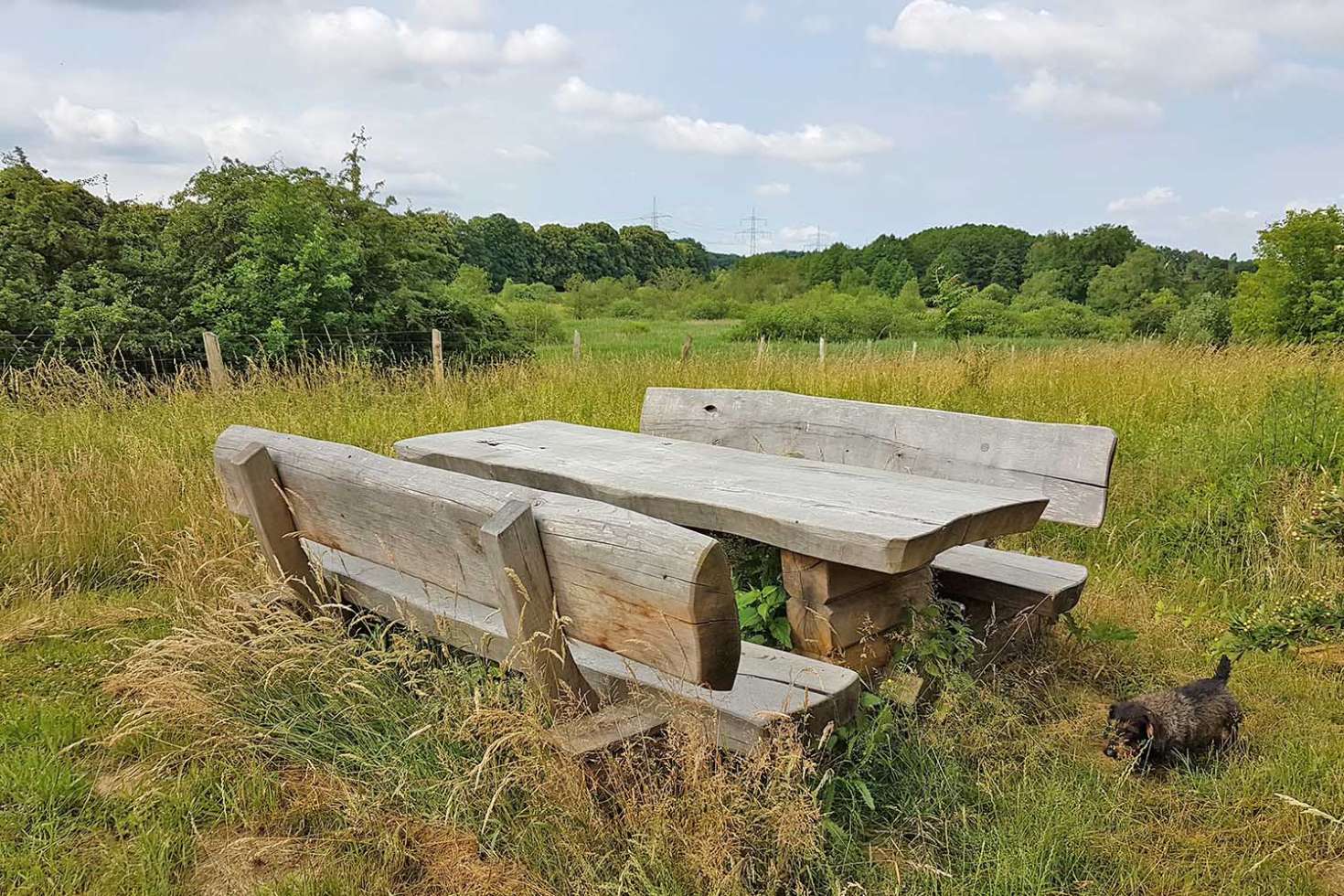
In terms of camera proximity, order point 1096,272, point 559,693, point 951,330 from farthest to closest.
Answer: point 1096,272 → point 951,330 → point 559,693

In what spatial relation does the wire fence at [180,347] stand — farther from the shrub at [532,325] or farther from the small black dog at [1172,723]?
the small black dog at [1172,723]

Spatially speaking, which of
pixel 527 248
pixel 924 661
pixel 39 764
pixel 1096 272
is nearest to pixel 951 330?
pixel 924 661

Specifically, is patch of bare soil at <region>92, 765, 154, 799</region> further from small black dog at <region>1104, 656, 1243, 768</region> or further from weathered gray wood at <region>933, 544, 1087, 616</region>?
small black dog at <region>1104, 656, 1243, 768</region>

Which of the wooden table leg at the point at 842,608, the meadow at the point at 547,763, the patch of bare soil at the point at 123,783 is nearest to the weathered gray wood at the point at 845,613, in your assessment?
the wooden table leg at the point at 842,608

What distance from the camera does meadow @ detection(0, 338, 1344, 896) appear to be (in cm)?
192

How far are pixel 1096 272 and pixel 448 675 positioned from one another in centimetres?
6656

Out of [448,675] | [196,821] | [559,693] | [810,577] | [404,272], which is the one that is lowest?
[196,821]

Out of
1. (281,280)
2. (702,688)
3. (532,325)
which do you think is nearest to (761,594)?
(702,688)

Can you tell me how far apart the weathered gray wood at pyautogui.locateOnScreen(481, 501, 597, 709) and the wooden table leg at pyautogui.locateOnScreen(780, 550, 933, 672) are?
2.46 feet

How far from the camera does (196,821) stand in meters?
2.30

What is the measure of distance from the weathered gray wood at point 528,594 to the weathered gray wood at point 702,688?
0.57 feet

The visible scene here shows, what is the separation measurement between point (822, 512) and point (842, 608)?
0.31 m

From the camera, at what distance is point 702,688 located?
6.81 feet

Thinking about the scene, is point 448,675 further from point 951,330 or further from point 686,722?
point 951,330
